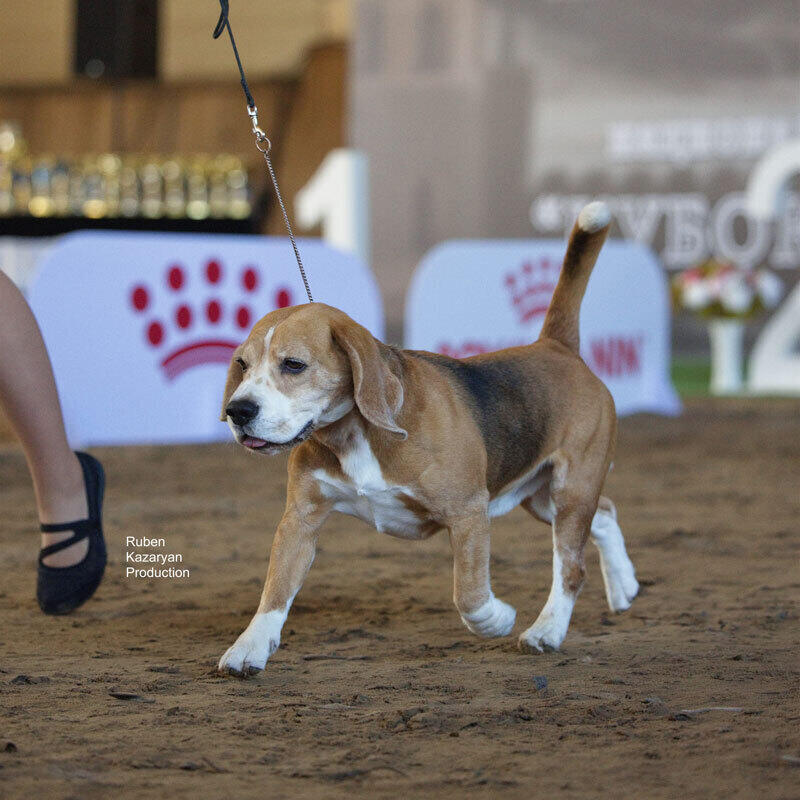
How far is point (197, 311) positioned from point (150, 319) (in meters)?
0.21

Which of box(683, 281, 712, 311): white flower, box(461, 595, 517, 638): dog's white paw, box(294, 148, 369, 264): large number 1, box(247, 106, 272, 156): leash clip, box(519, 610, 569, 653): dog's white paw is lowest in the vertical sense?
box(683, 281, 712, 311): white flower

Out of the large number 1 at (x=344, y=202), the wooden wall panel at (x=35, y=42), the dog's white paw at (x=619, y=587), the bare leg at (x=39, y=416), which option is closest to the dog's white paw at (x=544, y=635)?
the dog's white paw at (x=619, y=587)

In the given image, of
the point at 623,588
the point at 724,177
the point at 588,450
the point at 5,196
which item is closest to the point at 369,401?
the point at 588,450

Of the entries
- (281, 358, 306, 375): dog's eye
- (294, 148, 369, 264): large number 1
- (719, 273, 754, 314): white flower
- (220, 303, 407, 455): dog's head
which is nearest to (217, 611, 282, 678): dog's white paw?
(220, 303, 407, 455): dog's head

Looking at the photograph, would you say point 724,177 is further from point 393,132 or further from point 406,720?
point 406,720

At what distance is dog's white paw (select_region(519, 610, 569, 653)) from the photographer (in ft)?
7.58

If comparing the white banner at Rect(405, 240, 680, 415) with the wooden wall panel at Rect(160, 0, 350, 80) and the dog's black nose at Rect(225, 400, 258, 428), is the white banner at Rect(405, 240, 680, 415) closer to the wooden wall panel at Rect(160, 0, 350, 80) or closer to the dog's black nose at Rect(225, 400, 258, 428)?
the dog's black nose at Rect(225, 400, 258, 428)

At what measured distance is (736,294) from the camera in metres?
8.74

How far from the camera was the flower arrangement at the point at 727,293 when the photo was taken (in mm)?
8758

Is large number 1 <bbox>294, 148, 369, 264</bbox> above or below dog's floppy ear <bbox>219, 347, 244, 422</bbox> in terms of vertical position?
below

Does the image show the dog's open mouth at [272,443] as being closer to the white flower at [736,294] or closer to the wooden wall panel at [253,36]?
the white flower at [736,294]

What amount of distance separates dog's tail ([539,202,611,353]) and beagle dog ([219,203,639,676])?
0.19 m

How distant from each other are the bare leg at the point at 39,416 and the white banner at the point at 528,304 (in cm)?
358

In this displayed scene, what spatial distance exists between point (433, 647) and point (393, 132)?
9.21 meters
